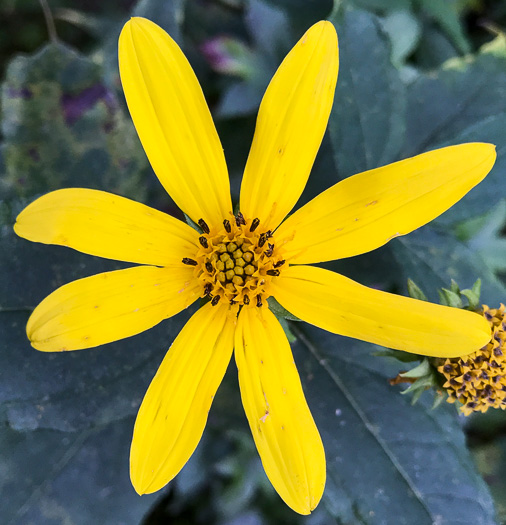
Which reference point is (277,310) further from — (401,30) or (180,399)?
(401,30)

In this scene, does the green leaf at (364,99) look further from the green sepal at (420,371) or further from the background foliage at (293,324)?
the green sepal at (420,371)

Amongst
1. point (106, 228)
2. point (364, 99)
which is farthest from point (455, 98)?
point (106, 228)

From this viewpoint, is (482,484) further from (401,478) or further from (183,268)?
(183,268)

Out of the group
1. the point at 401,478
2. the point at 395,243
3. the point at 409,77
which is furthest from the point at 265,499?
the point at 409,77

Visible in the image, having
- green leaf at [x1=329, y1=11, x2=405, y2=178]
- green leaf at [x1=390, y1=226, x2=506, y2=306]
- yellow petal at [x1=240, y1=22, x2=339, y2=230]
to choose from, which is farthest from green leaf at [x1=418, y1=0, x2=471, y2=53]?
yellow petal at [x1=240, y1=22, x2=339, y2=230]

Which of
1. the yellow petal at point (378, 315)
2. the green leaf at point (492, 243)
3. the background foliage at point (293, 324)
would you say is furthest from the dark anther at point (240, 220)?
the green leaf at point (492, 243)

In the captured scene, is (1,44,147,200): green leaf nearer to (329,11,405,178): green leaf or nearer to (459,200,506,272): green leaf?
(329,11,405,178): green leaf
